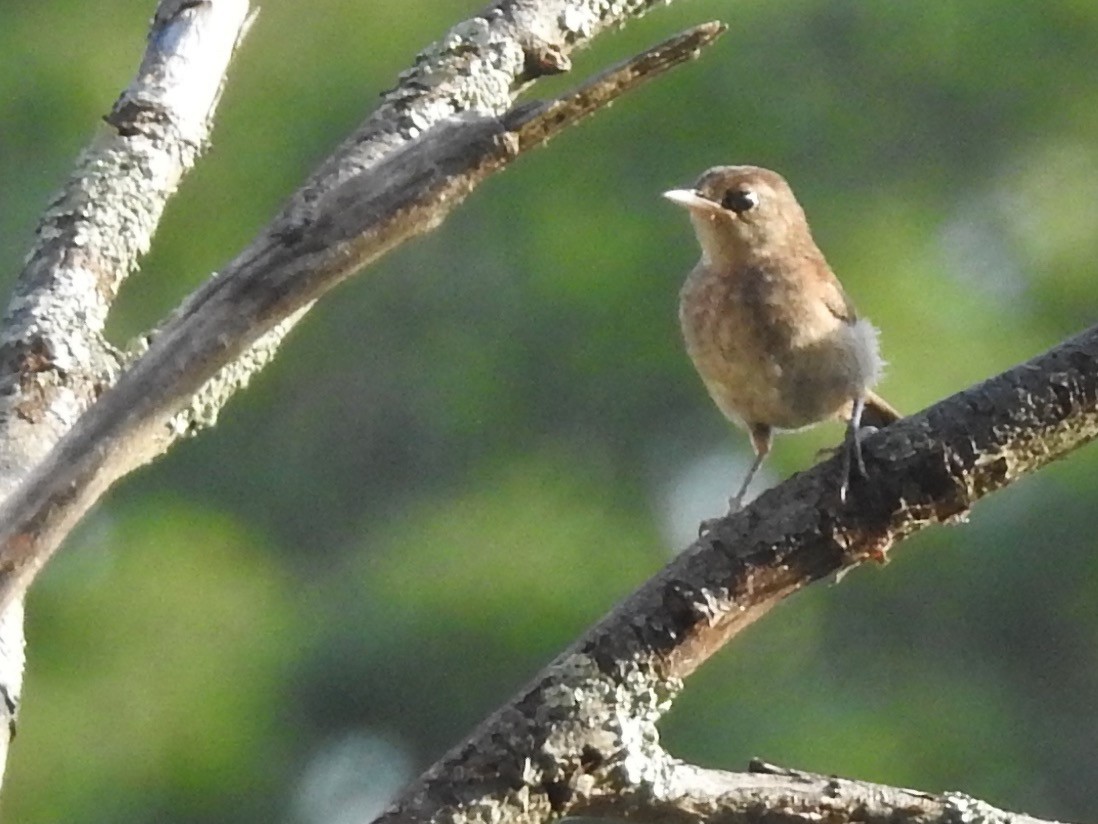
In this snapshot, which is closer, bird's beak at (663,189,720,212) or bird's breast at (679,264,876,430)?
bird's breast at (679,264,876,430)

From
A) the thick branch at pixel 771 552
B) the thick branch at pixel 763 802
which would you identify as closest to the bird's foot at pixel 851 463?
the thick branch at pixel 771 552

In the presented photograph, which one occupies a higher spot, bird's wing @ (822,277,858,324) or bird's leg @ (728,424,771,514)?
bird's wing @ (822,277,858,324)

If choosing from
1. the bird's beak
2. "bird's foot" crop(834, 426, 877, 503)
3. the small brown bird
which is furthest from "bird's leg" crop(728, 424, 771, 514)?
"bird's foot" crop(834, 426, 877, 503)

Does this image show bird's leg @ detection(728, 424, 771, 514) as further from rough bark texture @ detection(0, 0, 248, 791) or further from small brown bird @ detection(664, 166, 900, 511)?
rough bark texture @ detection(0, 0, 248, 791)

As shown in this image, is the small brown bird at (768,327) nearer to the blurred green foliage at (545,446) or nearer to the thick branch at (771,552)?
the thick branch at (771,552)

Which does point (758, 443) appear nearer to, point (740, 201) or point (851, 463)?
point (740, 201)

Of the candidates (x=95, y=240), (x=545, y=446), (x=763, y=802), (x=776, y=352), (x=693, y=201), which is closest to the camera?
(x=763, y=802)

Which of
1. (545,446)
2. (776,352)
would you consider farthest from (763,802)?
(545,446)
